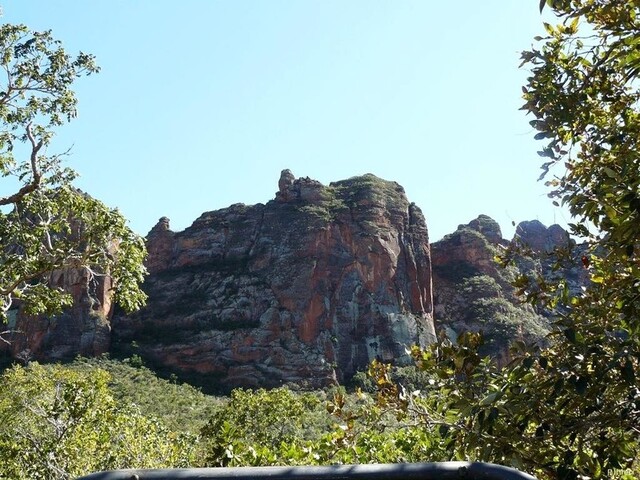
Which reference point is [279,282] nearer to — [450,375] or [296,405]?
[296,405]

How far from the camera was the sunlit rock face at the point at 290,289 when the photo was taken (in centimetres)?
5662

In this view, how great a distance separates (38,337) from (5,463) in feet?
163

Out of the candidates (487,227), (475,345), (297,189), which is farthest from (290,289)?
(475,345)

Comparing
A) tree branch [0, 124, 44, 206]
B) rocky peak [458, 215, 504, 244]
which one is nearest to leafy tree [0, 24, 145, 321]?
tree branch [0, 124, 44, 206]

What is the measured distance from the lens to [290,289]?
59.4 metres

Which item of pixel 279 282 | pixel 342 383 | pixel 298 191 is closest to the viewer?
pixel 342 383

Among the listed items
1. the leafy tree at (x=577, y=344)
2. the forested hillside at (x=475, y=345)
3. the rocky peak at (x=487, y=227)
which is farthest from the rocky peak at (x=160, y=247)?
the leafy tree at (x=577, y=344)

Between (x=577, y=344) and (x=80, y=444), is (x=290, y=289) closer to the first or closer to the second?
(x=80, y=444)

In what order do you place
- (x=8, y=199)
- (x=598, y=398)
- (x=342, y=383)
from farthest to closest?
(x=342, y=383) < (x=8, y=199) < (x=598, y=398)

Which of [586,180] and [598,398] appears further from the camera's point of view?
[586,180]

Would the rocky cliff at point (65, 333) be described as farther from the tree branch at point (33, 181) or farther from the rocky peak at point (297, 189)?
the tree branch at point (33, 181)

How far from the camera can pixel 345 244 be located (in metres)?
62.8

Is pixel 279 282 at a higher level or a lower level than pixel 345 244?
lower

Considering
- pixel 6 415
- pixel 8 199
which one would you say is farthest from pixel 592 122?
pixel 6 415
